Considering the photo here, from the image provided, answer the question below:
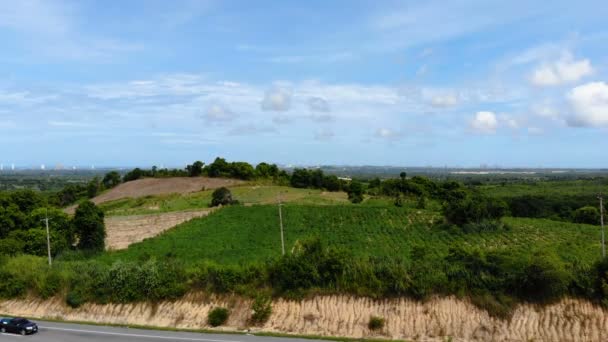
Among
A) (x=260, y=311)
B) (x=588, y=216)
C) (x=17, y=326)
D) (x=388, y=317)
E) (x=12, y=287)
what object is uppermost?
(x=12, y=287)

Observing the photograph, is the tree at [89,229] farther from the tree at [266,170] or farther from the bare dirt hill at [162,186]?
the tree at [266,170]

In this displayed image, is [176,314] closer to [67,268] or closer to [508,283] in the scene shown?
[67,268]

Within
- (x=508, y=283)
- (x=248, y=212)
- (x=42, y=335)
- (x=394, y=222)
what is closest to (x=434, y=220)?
(x=394, y=222)

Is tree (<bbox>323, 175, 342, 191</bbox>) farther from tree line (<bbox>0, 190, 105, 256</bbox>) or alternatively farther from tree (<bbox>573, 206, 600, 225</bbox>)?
tree line (<bbox>0, 190, 105, 256</bbox>)

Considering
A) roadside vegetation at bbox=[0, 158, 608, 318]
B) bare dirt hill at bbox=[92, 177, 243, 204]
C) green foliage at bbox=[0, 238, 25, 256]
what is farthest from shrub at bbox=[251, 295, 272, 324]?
bare dirt hill at bbox=[92, 177, 243, 204]

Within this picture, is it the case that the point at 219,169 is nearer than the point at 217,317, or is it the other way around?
the point at 217,317

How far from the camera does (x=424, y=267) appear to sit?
67.2 feet

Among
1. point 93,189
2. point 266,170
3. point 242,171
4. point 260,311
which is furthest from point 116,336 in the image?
point 93,189

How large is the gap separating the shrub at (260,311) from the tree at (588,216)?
2256 inches

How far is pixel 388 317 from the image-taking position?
64.5 feet

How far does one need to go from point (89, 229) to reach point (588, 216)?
62.3m

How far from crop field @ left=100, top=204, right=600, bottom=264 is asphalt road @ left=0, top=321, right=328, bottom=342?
12169 mm

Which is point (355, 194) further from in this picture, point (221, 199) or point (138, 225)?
point (138, 225)

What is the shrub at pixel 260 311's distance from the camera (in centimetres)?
2019
